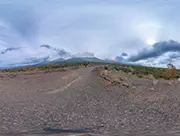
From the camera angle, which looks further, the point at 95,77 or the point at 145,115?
the point at 95,77

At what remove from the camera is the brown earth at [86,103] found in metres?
33.3

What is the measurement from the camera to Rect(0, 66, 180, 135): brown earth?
33.3 meters

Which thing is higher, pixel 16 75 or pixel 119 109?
pixel 16 75

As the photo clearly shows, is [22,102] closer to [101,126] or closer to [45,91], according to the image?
[45,91]

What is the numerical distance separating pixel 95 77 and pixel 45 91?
5838mm

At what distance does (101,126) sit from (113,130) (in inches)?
85.6

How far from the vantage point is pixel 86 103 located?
40812 millimetres

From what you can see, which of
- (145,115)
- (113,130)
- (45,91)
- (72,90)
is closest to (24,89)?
(45,91)

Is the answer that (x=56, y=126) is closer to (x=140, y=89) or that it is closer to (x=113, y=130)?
(x=113, y=130)

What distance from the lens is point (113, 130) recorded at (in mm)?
30984

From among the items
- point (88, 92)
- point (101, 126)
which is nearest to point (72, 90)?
point (88, 92)

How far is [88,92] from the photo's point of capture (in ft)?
143

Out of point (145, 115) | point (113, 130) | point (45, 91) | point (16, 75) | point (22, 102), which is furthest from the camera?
point (16, 75)

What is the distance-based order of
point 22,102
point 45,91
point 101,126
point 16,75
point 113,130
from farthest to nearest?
point 16,75 → point 45,91 → point 22,102 → point 101,126 → point 113,130
